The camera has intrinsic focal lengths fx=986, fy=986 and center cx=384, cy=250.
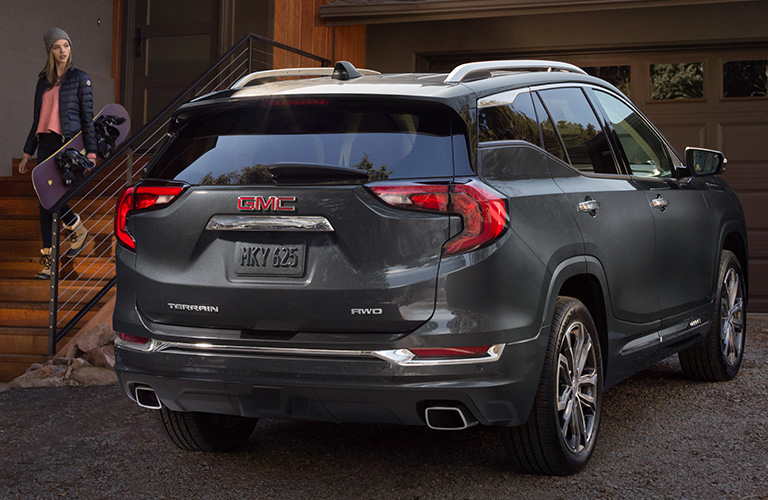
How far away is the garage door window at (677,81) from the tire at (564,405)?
7772 millimetres

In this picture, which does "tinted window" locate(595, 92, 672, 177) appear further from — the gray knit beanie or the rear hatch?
the gray knit beanie

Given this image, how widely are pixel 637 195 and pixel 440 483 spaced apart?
6.16 feet

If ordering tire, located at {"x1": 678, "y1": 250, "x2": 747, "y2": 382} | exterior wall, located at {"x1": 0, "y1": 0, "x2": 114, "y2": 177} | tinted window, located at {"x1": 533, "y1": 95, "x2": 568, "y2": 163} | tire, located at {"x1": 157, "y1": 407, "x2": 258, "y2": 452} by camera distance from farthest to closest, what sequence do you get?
exterior wall, located at {"x1": 0, "y1": 0, "x2": 114, "y2": 177} < tire, located at {"x1": 678, "y1": 250, "x2": 747, "y2": 382} < tire, located at {"x1": 157, "y1": 407, "x2": 258, "y2": 452} < tinted window, located at {"x1": 533, "y1": 95, "x2": 568, "y2": 163}

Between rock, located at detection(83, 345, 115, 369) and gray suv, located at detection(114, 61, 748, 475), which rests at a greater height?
gray suv, located at detection(114, 61, 748, 475)

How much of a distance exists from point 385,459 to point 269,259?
1407 mm

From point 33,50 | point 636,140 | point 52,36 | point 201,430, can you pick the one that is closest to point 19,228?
point 52,36

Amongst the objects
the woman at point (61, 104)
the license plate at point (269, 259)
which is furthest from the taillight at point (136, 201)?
the woman at point (61, 104)

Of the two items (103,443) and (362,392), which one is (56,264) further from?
(362,392)

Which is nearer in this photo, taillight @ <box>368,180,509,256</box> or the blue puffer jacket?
taillight @ <box>368,180,509,256</box>

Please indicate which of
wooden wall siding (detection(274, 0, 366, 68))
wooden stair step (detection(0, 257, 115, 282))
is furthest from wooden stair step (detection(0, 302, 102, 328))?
wooden wall siding (detection(274, 0, 366, 68))

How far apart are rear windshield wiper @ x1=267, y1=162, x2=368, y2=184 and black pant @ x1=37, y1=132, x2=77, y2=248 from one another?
5.20 meters

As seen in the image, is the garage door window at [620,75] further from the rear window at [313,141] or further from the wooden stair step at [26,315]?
the rear window at [313,141]

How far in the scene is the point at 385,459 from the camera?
473 cm

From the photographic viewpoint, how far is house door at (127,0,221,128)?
40.4ft
